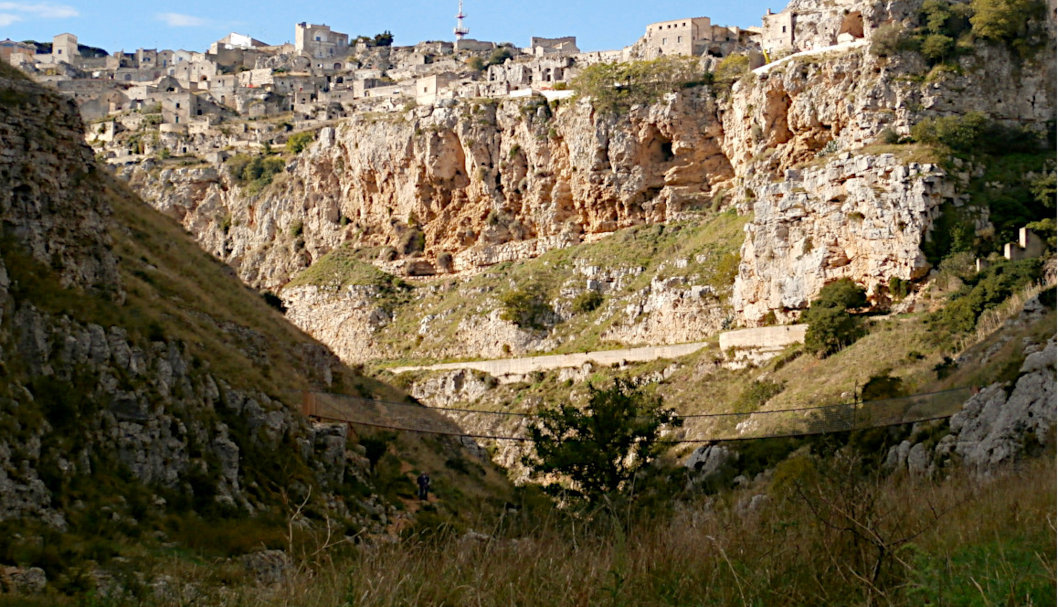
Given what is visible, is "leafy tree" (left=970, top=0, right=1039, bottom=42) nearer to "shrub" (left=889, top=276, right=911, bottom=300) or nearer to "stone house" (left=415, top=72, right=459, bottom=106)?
"shrub" (left=889, top=276, right=911, bottom=300)

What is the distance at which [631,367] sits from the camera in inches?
1538

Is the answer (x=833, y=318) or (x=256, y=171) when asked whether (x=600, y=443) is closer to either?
(x=833, y=318)

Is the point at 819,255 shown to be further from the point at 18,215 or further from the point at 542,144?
the point at 18,215

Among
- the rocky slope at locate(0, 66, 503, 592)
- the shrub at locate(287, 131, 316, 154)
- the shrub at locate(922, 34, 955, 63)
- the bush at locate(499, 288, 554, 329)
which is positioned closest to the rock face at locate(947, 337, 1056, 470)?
the rocky slope at locate(0, 66, 503, 592)

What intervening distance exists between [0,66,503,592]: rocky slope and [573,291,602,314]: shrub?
81.3 feet

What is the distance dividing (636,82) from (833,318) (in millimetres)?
19427

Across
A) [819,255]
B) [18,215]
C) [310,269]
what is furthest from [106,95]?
Result: [18,215]

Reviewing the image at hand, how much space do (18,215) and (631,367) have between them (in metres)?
26.3

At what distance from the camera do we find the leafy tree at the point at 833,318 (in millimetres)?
32500

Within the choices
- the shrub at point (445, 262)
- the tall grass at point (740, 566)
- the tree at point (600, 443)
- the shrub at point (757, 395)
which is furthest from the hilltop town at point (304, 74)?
the tall grass at point (740, 566)

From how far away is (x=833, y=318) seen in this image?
3306cm

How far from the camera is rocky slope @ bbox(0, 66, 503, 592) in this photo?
500 inches

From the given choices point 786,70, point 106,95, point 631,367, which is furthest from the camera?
point 106,95

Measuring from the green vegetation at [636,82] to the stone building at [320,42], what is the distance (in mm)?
46987
